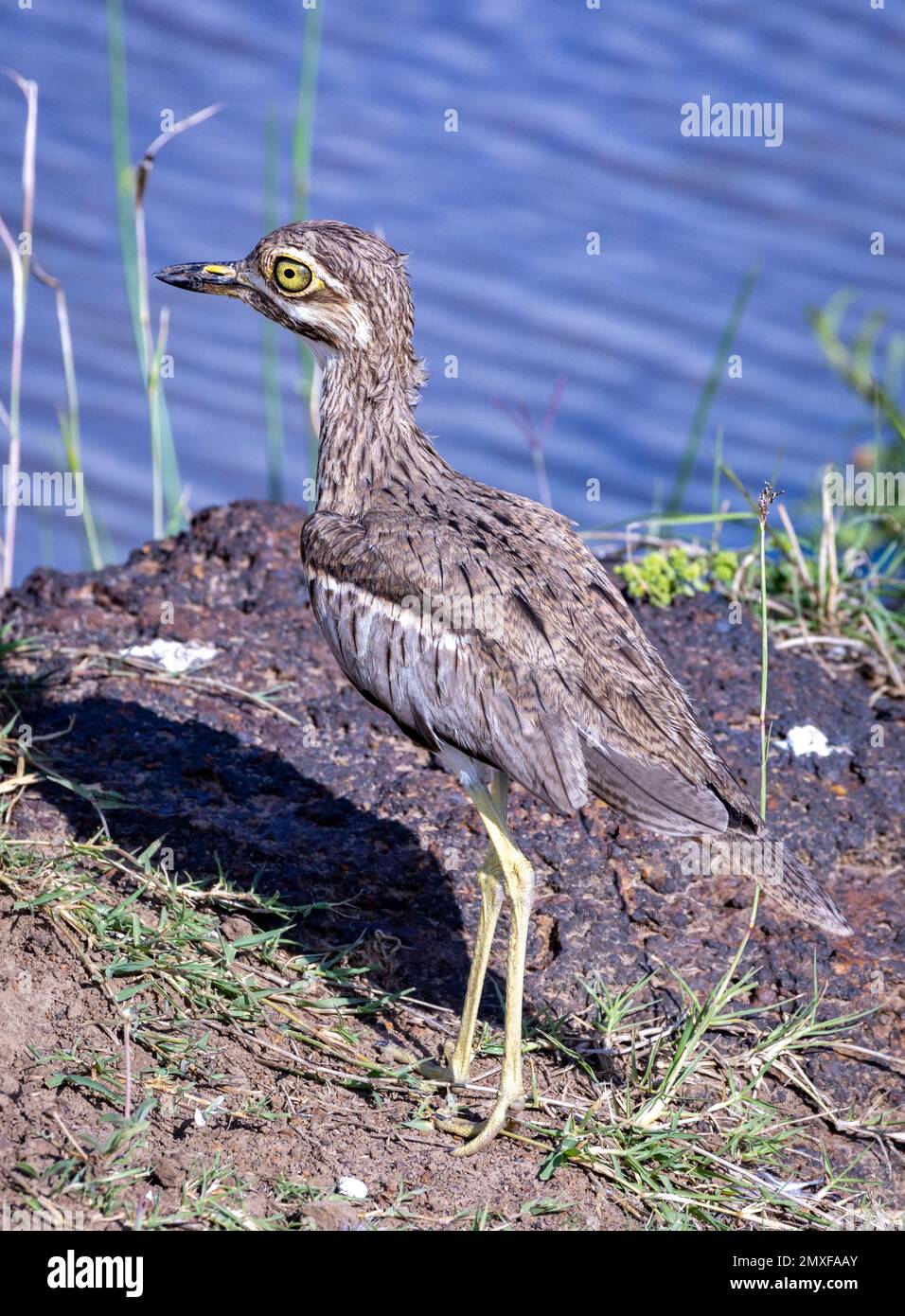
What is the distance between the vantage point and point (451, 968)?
4488mm

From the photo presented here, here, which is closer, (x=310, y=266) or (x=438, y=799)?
(x=310, y=266)

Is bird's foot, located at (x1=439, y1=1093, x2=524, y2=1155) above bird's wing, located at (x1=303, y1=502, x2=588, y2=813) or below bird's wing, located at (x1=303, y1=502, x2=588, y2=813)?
below

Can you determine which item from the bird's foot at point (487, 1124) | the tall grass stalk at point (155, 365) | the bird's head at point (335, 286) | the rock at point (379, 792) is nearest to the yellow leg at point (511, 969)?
Answer: the bird's foot at point (487, 1124)

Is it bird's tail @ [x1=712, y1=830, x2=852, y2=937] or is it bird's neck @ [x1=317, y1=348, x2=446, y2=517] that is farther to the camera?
bird's neck @ [x1=317, y1=348, x2=446, y2=517]

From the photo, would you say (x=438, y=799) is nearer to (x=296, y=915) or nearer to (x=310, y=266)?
(x=296, y=915)

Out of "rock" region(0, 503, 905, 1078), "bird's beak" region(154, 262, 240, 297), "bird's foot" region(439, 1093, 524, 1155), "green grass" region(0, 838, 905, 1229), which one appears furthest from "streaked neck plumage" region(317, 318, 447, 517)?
"bird's foot" region(439, 1093, 524, 1155)

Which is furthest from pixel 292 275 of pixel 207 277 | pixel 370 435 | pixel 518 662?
pixel 518 662

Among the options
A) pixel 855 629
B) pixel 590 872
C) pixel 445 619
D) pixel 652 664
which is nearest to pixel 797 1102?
pixel 590 872

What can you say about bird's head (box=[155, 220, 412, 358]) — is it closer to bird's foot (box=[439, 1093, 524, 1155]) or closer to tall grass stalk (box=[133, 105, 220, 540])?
tall grass stalk (box=[133, 105, 220, 540])

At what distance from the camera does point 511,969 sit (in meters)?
4.04

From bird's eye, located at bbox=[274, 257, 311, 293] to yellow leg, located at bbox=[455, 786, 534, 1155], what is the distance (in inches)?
60.5

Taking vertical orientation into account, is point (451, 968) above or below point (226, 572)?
below

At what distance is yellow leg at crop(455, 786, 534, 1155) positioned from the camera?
12.7ft

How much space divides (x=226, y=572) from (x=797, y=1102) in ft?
8.86
